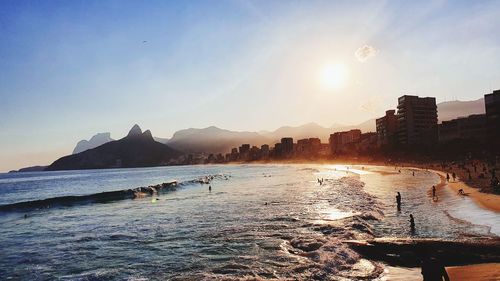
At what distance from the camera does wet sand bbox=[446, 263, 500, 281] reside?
15703 mm

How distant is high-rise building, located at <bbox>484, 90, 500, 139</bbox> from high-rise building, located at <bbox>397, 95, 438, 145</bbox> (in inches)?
1622

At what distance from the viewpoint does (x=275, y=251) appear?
23688 mm

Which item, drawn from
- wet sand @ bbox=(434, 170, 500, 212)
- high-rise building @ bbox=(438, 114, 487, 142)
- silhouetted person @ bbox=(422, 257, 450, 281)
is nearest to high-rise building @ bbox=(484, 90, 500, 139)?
high-rise building @ bbox=(438, 114, 487, 142)

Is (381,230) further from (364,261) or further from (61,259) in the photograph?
(61,259)

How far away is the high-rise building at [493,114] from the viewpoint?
125375mm

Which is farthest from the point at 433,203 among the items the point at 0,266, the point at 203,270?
the point at 0,266

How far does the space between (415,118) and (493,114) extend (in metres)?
49.6

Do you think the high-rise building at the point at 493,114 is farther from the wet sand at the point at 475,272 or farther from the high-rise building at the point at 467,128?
the wet sand at the point at 475,272

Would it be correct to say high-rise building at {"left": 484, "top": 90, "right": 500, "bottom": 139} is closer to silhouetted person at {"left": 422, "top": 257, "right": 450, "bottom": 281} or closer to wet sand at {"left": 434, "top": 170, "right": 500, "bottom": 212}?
wet sand at {"left": 434, "top": 170, "right": 500, "bottom": 212}

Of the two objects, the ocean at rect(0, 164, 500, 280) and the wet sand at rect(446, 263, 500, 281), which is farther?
the ocean at rect(0, 164, 500, 280)

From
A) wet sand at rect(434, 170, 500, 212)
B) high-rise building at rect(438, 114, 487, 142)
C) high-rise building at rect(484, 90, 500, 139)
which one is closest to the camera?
wet sand at rect(434, 170, 500, 212)

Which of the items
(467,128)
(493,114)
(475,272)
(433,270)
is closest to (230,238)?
(475,272)

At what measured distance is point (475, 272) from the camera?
54.3 feet

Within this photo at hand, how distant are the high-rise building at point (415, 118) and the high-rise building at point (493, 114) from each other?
41.2 m
